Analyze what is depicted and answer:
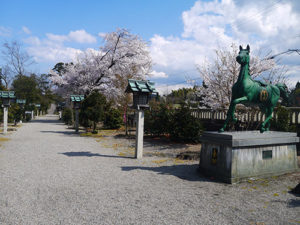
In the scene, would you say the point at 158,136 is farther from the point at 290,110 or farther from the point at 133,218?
the point at 133,218

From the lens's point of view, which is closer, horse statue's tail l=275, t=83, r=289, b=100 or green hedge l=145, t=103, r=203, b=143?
horse statue's tail l=275, t=83, r=289, b=100

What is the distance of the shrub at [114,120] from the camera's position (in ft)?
69.1

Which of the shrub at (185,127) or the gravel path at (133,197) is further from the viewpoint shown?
the shrub at (185,127)

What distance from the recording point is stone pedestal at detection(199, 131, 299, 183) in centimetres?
559

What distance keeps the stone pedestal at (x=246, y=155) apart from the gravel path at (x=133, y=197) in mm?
257

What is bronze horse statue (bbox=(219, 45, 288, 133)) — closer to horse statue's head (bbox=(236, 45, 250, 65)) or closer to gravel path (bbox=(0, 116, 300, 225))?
horse statue's head (bbox=(236, 45, 250, 65))

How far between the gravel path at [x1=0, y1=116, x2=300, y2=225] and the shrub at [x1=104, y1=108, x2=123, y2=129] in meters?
13.6

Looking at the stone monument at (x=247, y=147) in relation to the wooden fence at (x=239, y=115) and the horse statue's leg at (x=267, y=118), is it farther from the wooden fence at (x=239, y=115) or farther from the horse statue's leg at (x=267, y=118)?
the wooden fence at (x=239, y=115)

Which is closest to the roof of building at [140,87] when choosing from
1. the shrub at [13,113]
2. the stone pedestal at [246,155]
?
the stone pedestal at [246,155]

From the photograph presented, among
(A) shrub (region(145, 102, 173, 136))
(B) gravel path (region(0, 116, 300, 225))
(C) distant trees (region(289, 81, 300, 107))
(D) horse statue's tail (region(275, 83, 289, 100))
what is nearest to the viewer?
(B) gravel path (region(0, 116, 300, 225))

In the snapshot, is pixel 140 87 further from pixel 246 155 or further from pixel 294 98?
pixel 294 98

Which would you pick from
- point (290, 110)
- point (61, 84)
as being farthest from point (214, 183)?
point (61, 84)

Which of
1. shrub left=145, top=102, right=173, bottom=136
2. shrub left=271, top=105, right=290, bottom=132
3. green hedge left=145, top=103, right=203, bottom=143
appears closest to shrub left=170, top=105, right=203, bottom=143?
green hedge left=145, top=103, right=203, bottom=143

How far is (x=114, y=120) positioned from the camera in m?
21.4
